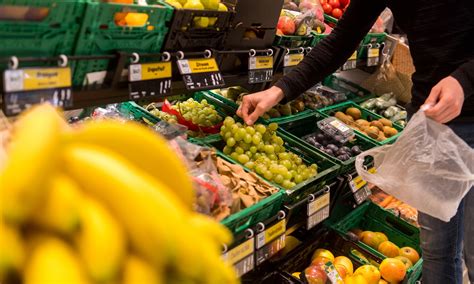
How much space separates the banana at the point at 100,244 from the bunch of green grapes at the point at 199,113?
175cm

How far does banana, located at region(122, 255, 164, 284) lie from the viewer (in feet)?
1.63

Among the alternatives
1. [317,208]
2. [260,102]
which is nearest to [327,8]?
[260,102]

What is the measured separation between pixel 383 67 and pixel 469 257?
5.86ft

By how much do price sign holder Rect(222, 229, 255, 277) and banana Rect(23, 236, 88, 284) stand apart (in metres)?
1.04

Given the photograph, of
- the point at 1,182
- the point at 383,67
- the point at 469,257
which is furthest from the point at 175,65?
the point at 383,67

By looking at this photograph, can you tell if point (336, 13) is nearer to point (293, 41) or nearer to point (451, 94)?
point (293, 41)

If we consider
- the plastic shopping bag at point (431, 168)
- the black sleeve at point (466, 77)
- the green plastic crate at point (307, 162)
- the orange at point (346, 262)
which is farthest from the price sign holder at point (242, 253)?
the black sleeve at point (466, 77)

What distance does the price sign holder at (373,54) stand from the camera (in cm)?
307

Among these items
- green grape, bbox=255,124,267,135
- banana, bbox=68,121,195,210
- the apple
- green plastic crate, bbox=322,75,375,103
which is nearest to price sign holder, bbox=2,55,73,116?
banana, bbox=68,121,195,210

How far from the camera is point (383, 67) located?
134 inches

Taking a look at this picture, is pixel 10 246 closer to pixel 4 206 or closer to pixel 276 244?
pixel 4 206

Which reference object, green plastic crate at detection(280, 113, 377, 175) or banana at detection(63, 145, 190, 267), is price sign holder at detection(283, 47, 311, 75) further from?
banana at detection(63, 145, 190, 267)

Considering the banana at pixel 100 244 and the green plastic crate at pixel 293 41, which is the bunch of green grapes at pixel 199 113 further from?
the banana at pixel 100 244

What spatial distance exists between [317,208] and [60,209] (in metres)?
1.60
